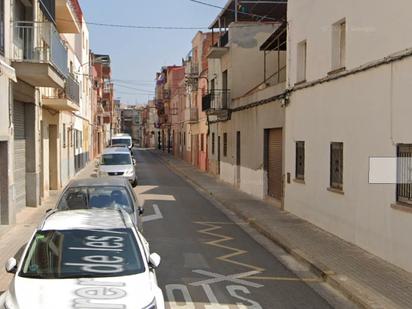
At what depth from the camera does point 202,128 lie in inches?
1601

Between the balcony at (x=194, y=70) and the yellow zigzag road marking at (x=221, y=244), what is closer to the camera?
the yellow zigzag road marking at (x=221, y=244)

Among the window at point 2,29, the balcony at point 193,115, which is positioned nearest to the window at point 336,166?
the window at point 2,29

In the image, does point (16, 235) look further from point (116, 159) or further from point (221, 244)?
point (116, 159)

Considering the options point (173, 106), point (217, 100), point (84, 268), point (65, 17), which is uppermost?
point (65, 17)

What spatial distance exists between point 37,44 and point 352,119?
10.2 metres

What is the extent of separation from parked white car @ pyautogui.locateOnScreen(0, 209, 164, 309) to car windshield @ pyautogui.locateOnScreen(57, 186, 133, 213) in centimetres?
363

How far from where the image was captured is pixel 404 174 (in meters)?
10.0

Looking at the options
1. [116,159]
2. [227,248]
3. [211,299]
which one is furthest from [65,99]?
[211,299]

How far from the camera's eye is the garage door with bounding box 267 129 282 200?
19359 mm

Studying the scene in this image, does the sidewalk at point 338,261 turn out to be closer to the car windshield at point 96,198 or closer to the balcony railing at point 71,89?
the car windshield at point 96,198

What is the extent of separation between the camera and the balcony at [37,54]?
15.1 m

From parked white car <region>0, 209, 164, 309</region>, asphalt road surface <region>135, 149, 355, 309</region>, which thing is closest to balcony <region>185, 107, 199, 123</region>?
asphalt road surface <region>135, 149, 355, 309</region>

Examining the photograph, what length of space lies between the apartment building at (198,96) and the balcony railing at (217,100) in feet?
22.3

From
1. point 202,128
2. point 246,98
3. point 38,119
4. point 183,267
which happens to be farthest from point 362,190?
point 202,128
